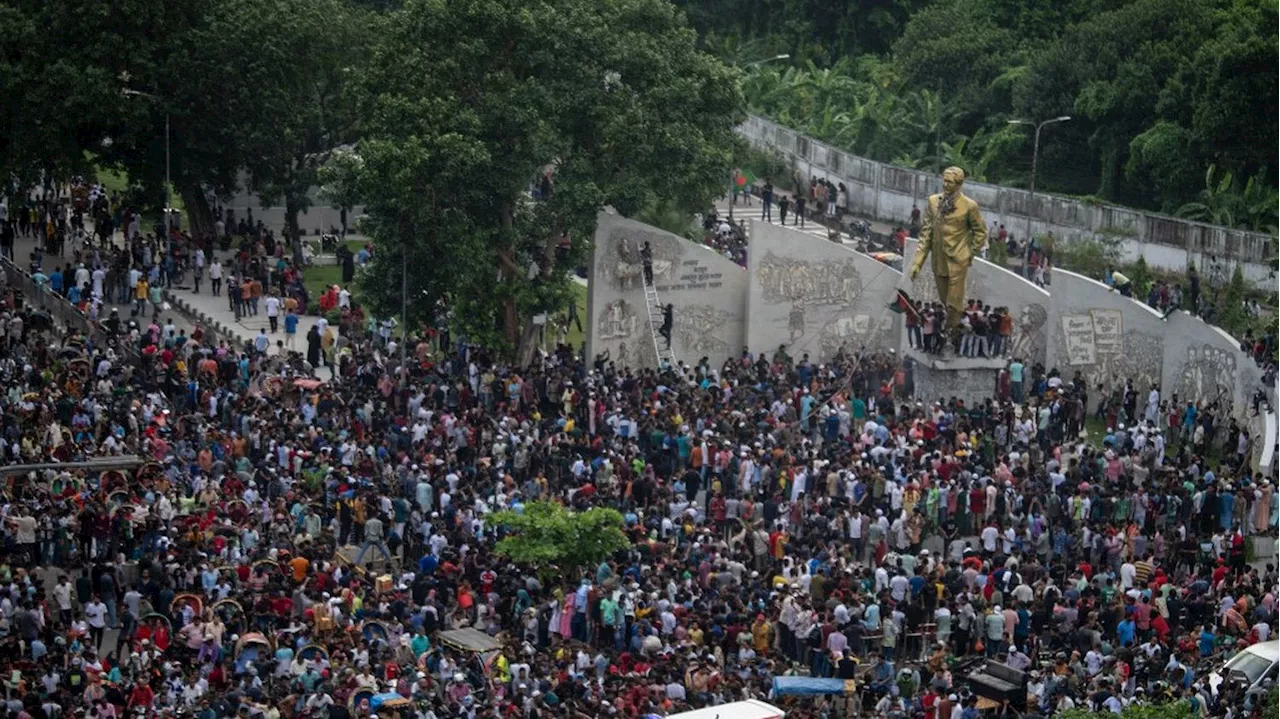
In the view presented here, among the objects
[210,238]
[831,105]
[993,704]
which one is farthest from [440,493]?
[831,105]

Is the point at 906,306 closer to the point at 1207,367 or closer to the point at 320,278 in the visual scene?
the point at 1207,367

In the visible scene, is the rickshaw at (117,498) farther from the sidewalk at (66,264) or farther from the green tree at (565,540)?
the sidewalk at (66,264)

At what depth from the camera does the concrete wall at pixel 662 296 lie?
51.3 m

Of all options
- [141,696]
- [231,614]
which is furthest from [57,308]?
[141,696]

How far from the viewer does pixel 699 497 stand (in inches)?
1715

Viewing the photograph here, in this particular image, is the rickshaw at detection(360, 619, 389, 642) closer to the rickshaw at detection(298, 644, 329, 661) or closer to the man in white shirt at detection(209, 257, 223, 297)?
the rickshaw at detection(298, 644, 329, 661)

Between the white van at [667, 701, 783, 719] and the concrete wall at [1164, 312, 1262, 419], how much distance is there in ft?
65.1

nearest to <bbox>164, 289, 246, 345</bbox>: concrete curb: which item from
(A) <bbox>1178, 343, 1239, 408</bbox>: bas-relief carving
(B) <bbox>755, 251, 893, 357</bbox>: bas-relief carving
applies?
(B) <bbox>755, 251, 893, 357</bbox>: bas-relief carving

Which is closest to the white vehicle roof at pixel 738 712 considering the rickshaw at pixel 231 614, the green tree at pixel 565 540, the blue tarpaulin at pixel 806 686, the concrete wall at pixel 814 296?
the blue tarpaulin at pixel 806 686

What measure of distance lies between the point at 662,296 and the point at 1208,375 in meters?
11.5

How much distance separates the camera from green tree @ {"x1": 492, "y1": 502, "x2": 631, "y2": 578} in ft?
124

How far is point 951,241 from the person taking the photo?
49.5 metres

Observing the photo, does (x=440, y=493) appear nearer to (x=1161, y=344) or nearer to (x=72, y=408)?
(x=72, y=408)

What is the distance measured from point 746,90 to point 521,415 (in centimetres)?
3751
